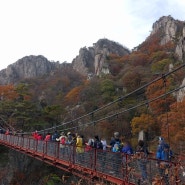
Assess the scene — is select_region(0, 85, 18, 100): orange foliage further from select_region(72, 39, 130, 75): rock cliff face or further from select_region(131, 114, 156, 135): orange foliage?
select_region(72, 39, 130, 75): rock cliff face

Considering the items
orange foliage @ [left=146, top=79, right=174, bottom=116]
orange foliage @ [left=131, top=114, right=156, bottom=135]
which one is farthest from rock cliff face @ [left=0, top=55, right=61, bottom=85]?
orange foliage @ [left=131, top=114, right=156, bottom=135]

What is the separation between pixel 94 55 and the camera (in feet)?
217

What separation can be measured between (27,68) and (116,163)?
6728 cm

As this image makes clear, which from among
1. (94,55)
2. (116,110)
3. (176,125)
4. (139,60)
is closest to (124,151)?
(176,125)

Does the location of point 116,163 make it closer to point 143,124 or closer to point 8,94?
point 143,124

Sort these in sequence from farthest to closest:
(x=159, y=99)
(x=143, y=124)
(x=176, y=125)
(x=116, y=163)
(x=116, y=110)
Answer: (x=116, y=110)
(x=159, y=99)
(x=143, y=124)
(x=176, y=125)
(x=116, y=163)

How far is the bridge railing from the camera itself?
4512mm

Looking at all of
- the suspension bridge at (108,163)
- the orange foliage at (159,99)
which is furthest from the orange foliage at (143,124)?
the suspension bridge at (108,163)

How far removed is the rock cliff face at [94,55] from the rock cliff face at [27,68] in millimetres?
6982

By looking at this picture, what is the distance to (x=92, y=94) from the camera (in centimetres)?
3538

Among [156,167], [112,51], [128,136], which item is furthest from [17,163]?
[112,51]

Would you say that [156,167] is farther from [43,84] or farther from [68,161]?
[43,84]

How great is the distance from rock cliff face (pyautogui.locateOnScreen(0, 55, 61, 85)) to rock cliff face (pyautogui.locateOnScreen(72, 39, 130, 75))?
6.98 m

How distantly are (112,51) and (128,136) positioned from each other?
152 feet
